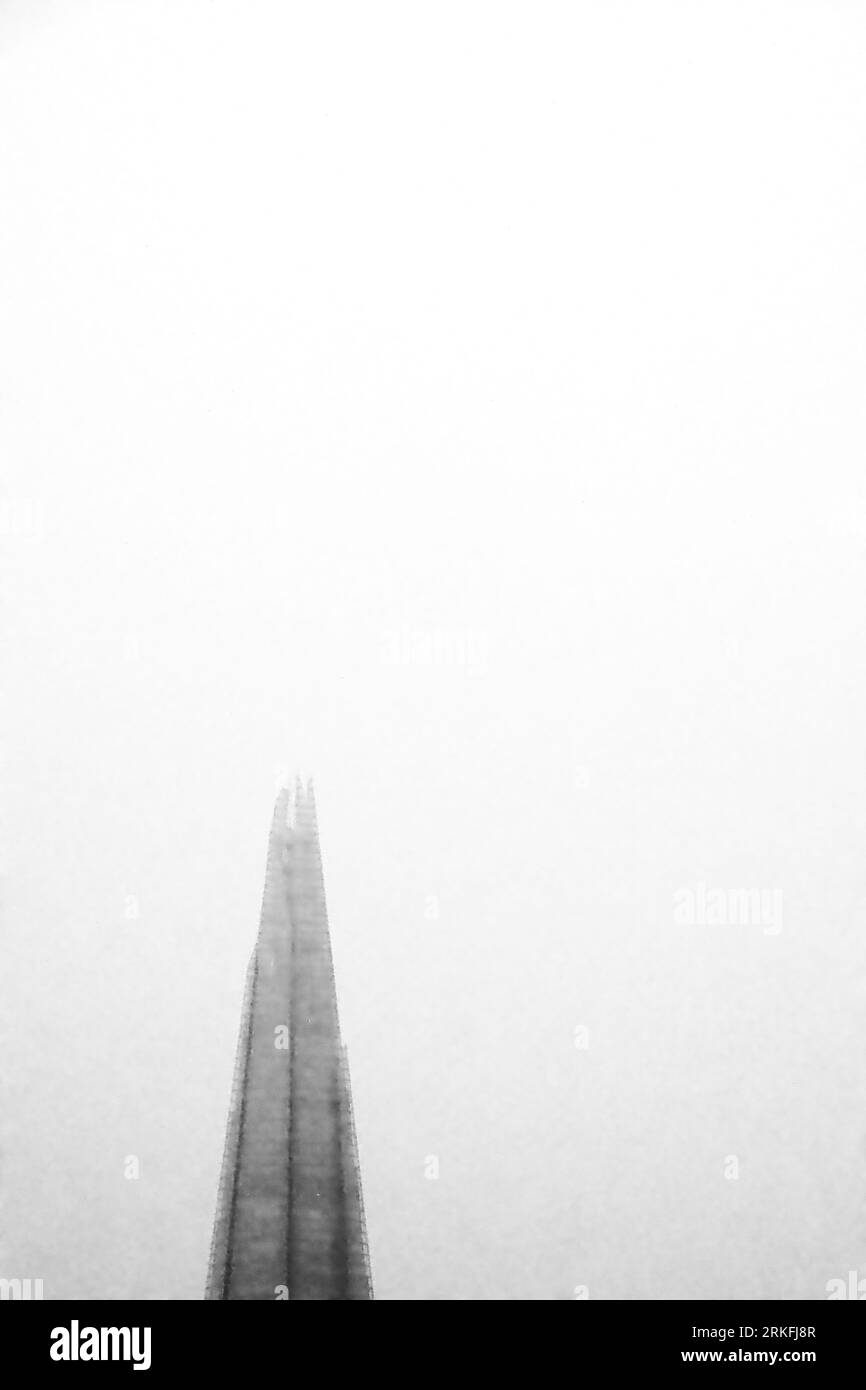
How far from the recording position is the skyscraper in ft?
6.22

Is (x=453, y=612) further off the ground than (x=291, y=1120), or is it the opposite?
(x=453, y=612)

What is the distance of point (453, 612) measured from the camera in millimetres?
2068

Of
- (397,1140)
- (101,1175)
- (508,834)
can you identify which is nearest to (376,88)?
(508,834)

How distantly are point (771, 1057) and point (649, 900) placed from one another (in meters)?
0.42

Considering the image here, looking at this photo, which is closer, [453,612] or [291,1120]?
[291,1120]

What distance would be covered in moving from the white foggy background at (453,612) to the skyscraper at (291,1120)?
0.05 meters

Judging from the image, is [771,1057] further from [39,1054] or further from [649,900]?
[39,1054]

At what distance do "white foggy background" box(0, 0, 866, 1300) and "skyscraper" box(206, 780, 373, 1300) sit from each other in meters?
0.05

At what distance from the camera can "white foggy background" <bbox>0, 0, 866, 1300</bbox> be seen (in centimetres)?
196

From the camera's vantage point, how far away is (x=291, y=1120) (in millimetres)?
1937

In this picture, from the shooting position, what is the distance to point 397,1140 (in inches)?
76.8

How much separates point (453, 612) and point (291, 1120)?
112cm

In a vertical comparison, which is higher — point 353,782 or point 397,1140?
point 353,782

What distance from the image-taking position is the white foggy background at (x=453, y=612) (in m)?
1.96
